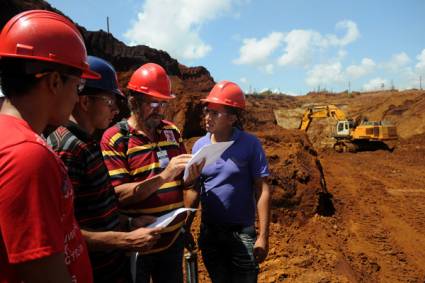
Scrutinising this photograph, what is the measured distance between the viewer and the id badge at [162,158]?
2.84 m

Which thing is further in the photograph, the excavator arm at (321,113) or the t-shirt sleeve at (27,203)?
the excavator arm at (321,113)

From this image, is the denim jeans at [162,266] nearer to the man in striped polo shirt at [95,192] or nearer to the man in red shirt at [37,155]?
the man in striped polo shirt at [95,192]

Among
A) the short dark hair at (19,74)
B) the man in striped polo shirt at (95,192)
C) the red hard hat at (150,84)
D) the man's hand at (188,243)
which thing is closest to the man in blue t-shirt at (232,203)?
the man's hand at (188,243)

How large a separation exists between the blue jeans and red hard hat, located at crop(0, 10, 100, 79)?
7.15 ft

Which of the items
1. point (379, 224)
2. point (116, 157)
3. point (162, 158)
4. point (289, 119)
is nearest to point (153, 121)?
point (162, 158)

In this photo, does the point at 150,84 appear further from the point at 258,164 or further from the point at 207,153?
the point at 258,164

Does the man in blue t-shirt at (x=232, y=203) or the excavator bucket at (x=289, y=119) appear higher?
the excavator bucket at (x=289, y=119)

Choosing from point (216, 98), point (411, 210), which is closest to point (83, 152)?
point (216, 98)

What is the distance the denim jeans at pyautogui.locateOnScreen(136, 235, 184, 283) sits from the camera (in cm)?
287

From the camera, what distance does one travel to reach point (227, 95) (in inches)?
137

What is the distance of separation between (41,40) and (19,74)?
0.49ft

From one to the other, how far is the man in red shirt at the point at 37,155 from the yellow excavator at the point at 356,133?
2127cm

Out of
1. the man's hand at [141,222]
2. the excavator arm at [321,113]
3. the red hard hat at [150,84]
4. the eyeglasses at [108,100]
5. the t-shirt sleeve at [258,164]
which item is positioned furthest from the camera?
the excavator arm at [321,113]

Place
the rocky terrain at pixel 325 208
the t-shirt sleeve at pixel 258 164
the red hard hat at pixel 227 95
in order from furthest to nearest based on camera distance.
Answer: the rocky terrain at pixel 325 208, the red hard hat at pixel 227 95, the t-shirt sleeve at pixel 258 164
